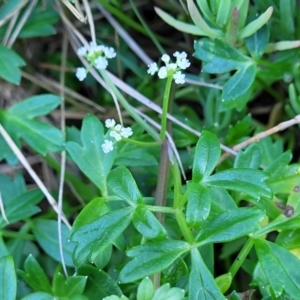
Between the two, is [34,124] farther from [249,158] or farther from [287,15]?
[287,15]

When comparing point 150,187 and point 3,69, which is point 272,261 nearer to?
point 150,187

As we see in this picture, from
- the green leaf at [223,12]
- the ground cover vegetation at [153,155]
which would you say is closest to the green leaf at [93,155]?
the ground cover vegetation at [153,155]

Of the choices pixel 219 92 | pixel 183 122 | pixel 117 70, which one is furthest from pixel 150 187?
pixel 117 70

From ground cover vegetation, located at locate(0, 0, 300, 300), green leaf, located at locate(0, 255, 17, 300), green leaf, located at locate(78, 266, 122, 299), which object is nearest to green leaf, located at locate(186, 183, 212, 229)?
ground cover vegetation, located at locate(0, 0, 300, 300)

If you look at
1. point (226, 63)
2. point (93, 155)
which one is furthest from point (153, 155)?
point (226, 63)

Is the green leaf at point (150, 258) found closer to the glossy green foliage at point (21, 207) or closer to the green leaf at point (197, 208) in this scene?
the green leaf at point (197, 208)

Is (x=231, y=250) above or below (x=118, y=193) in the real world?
below

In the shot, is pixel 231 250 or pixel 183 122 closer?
pixel 231 250
